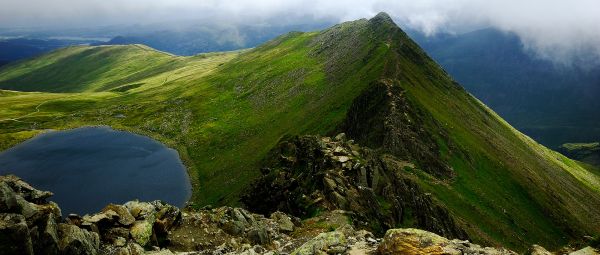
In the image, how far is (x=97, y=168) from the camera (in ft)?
426

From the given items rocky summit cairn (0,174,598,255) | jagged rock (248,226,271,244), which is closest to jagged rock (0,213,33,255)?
rocky summit cairn (0,174,598,255)

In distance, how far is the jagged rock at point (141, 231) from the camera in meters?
32.2

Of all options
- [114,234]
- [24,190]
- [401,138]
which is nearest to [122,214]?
[114,234]

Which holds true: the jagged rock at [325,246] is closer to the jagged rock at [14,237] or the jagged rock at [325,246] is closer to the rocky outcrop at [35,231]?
the rocky outcrop at [35,231]

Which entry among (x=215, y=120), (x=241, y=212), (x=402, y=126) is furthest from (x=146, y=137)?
(x=241, y=212)

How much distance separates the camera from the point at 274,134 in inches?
4975

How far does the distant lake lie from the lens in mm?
104188

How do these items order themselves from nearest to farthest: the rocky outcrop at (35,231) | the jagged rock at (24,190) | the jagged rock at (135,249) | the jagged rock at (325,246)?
the rocky outcrop at (35,231)
the jagged rock at (325,246)
the jagged rock at (135,249)
the jagged rock at (24,190)

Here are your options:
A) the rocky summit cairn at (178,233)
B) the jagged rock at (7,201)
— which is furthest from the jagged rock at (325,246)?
the jagged rock at (7,201)

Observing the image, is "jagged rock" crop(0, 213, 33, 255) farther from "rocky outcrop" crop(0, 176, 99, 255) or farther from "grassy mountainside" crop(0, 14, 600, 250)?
"grassy mountainside" crop(0, 14, 600, 250)

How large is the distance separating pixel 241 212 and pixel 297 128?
77675 millimetres

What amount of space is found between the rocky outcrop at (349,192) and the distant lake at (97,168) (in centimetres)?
4515

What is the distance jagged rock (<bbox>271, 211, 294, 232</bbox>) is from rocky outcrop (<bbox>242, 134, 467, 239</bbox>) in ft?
15.8

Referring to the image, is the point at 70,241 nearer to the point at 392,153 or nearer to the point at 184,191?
the point at 392,153
